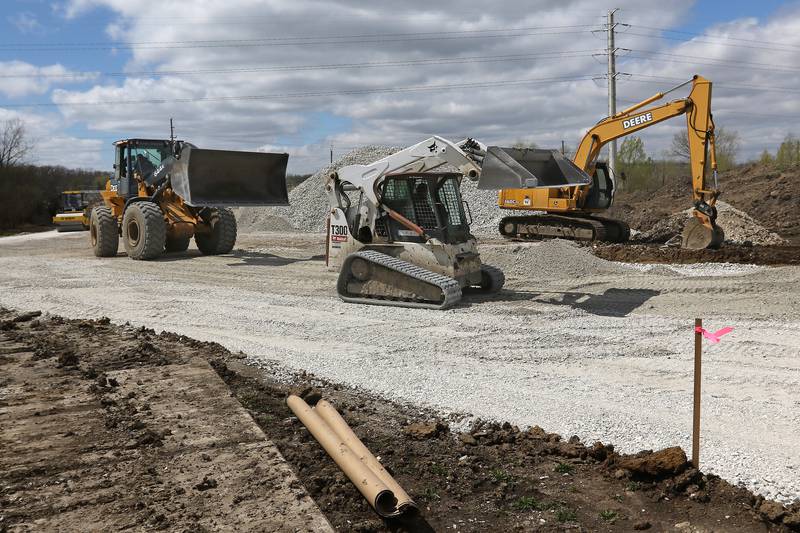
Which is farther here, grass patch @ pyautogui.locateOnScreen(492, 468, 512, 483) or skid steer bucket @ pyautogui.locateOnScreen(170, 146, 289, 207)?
skid steer bucket @ pyautogui.locateOnScreen(170, 146, 289, 207)

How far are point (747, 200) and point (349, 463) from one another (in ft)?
94.2

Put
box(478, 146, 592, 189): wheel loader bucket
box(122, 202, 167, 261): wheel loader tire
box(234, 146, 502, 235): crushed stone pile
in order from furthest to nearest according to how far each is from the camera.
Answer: box(234, 146, 502, 235): crushed stone pile, box(122, 202, 167, 261): wheel loader tire, box(478, 146, 592, 189): wheel loader bucket

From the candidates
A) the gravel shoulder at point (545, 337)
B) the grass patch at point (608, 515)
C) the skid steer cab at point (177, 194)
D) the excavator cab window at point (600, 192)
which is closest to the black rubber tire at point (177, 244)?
the skid steer cab at point (177, 194)

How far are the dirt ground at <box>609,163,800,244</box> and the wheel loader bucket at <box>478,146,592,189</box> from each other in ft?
39.6

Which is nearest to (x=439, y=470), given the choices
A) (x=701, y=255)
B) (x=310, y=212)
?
(x=701, y=255)

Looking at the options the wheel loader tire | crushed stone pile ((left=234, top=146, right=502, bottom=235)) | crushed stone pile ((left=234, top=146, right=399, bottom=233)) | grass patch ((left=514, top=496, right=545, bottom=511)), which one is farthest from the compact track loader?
crushed stone pile ((left=234, top=146, right=399, bottom=233))

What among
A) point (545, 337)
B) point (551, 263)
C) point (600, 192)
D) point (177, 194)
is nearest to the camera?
point (545, 337)

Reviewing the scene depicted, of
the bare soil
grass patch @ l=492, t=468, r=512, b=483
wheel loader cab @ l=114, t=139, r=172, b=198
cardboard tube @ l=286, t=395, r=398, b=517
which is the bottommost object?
grass patch @ l=492, t=468, r=512, b=483

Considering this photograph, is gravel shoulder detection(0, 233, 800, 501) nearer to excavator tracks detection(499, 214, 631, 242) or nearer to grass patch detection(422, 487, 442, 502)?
grass patch detection(422, 487, 442, 502)

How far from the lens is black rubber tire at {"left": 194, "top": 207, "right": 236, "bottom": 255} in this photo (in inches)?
694

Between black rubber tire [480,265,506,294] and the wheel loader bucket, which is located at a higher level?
the wheel loader bucket

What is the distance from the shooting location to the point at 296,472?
14.5 ft

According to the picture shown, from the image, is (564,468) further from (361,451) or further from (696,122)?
(696,122)

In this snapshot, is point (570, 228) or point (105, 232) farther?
point (570, 228)
